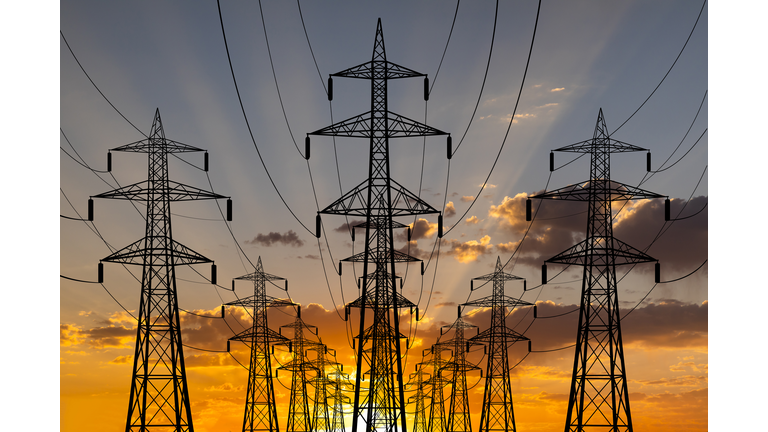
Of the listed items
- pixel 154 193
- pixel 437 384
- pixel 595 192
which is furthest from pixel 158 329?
pixel 437 384

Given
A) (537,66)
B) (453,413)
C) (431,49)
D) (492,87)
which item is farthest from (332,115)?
(453,413)

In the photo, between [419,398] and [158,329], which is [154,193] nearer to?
[158,329]

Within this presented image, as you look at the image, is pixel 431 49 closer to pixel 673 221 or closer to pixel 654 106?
pixel 654 106

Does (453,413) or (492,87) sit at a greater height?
(492,87)

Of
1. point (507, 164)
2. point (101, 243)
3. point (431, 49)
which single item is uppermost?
point (431, 49)

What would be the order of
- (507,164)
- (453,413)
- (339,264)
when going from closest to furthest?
(507,164) < (339,264) < (453,413)

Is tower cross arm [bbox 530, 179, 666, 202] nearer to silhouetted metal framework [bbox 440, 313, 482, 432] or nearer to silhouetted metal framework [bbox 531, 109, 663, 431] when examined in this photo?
silhouetted metal framework [bbox 531, 109, 663, 431]

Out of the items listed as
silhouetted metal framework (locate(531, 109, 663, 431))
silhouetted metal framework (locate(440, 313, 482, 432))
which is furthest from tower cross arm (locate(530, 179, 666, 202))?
silhouetted metal framework (locate(440, 313, 482, 432))

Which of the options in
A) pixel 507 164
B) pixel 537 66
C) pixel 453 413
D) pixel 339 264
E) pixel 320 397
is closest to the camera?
pixel 537 66

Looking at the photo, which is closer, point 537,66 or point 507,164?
point 537,66
